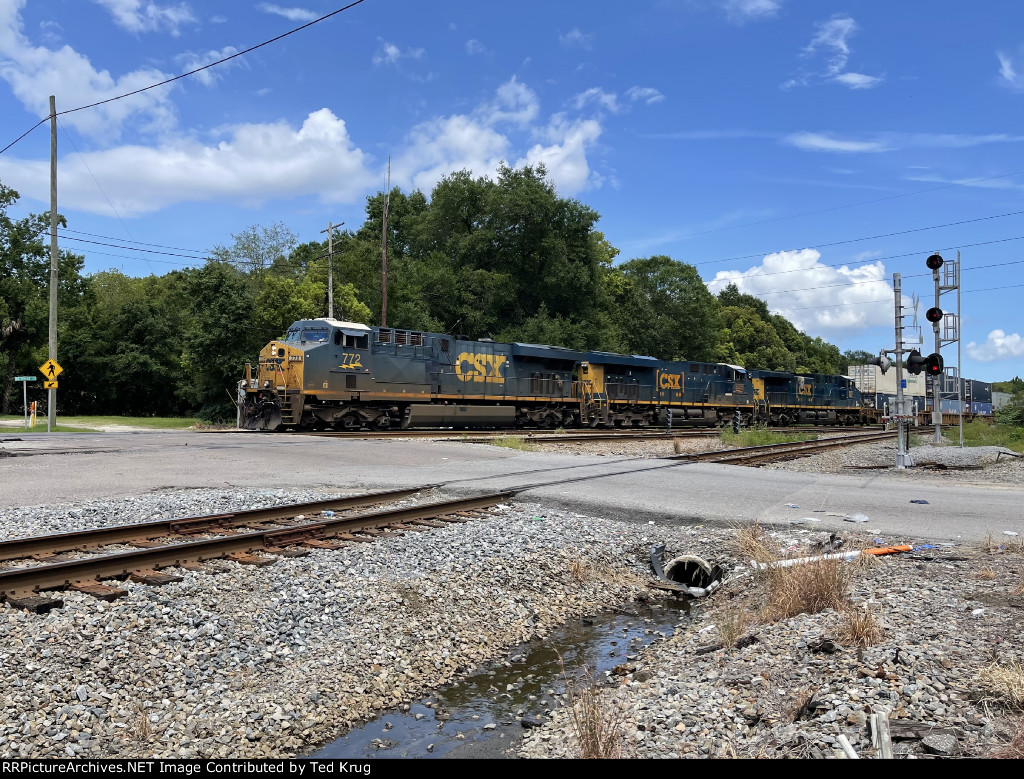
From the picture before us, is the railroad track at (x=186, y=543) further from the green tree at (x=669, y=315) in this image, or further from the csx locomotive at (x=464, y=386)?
the green tree at (x=669, y=315)

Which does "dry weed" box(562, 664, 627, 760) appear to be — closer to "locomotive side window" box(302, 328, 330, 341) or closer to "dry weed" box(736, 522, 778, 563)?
"dry weed" box(736, 522, 778, 563)

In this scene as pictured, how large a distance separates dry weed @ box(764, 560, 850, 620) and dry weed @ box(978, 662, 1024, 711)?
1567mm

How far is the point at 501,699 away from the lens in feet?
16.2

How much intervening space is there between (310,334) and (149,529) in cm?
1589

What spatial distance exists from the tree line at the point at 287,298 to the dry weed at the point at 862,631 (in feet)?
119

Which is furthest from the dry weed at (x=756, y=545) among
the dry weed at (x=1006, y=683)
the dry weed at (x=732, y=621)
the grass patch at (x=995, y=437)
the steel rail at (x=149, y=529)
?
the grass patch at (x=995, y=437)

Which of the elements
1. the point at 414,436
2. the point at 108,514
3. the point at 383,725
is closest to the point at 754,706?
the point at 383,725

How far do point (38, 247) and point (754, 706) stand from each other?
55.1 metres

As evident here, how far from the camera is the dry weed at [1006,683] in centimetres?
335

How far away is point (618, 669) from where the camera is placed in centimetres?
535

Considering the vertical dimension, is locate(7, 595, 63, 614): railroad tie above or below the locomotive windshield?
below

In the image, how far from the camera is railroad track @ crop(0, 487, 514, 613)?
531 cm

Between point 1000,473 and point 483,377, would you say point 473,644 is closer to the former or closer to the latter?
point 1000,473

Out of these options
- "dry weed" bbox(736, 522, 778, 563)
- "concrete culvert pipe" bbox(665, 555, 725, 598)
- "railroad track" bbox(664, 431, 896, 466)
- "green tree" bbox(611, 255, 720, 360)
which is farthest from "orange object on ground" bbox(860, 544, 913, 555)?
"green tree" bbox(611, 255, 720, 360)
